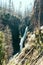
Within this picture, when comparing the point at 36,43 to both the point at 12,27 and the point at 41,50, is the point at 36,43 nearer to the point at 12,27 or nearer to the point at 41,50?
the point at 41,50

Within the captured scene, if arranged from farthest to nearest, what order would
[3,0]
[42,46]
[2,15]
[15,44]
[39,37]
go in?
[3,0], [2,15], [15,44], [39,37], [42,46]

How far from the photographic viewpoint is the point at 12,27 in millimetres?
43125

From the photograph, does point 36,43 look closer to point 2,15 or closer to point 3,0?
point 2,15

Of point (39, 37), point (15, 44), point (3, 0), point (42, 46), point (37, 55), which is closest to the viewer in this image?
point (37, 55)

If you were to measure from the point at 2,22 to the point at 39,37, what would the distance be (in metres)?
34.1

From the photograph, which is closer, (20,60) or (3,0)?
(20,60)

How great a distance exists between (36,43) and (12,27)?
3467cm

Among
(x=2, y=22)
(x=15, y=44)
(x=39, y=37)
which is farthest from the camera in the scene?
(x=2, y=22)

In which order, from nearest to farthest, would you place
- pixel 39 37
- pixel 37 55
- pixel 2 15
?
pixel 37 55, pixel 39 37, pixel 2 15

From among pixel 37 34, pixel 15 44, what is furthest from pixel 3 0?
pixel 37 34

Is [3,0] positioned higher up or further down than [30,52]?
further down

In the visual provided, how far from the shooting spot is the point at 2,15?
45.7 metres

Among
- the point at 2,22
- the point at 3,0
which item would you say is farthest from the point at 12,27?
the point at 3,0

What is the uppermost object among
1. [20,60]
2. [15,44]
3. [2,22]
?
[20,60]
